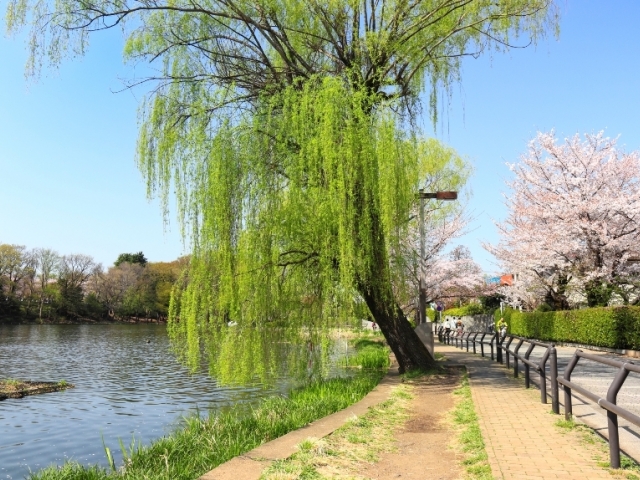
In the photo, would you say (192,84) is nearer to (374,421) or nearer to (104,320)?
(374,421)

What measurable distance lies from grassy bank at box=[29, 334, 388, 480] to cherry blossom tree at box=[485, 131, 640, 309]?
55.4 ft

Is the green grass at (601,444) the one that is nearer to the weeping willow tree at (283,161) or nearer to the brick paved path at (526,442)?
the brick paved path at (526,442)

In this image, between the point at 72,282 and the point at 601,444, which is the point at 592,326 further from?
the point at 72,282

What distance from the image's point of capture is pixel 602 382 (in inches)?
483

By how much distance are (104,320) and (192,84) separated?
81.2 metres

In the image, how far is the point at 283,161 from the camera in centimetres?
1116

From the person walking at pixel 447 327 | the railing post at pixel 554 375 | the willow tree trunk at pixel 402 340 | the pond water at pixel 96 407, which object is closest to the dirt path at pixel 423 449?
the railing post at pixel 554 375

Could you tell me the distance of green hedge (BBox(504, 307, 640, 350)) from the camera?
20.2 m

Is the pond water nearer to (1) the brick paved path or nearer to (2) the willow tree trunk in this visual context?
(2) the willow tree trunk

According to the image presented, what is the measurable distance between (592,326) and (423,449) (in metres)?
19.0

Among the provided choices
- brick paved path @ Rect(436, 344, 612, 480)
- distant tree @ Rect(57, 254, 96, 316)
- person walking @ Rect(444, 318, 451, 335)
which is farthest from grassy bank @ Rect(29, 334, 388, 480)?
distant tree @ Rect(57, 254, 96, 316)

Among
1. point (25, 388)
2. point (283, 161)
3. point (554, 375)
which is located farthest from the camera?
point (25, 388)

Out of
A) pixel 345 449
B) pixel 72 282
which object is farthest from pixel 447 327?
pixel 72 282

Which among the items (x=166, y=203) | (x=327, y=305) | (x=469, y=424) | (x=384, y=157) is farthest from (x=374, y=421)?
(x=166, y=203)
